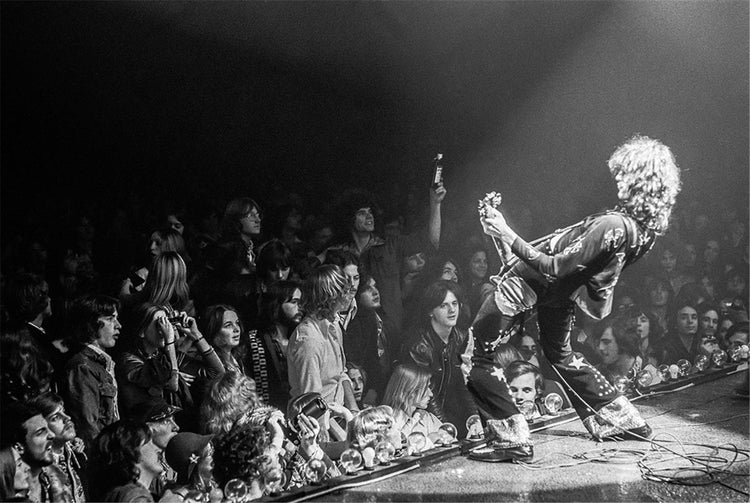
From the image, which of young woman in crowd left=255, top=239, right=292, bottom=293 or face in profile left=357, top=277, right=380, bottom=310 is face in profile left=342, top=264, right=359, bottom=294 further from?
young woman in crowd left=255, top=239, right=292, bottom=293

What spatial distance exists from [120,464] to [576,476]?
8.22 ft

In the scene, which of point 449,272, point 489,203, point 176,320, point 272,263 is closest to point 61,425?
point 176,320

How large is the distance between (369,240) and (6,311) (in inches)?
94.2

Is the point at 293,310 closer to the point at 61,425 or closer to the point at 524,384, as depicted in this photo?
the point at 61,425

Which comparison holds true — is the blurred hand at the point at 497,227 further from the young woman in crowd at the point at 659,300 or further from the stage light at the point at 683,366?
the stage light at the point at 683,366

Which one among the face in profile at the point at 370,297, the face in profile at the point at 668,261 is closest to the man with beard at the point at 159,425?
the face in profile at the point at 370,297

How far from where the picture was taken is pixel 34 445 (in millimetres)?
3633

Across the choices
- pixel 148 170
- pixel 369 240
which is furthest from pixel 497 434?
pixel 148 170

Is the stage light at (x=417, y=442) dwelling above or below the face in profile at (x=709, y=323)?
below

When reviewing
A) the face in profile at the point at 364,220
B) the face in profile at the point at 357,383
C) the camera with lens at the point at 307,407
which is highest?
the face in profile at the point at 364,220

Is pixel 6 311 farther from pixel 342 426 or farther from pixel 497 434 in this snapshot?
Result: pixel 497 434

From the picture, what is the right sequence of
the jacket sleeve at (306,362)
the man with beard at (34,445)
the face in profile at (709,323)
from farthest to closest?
the face in profile at (709,323)
the jacket sleeve at (306,362)
the man with beard at (34,445)

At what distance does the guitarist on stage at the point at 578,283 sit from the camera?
16.6 ft

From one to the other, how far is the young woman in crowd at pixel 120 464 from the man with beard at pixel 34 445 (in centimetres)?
16
